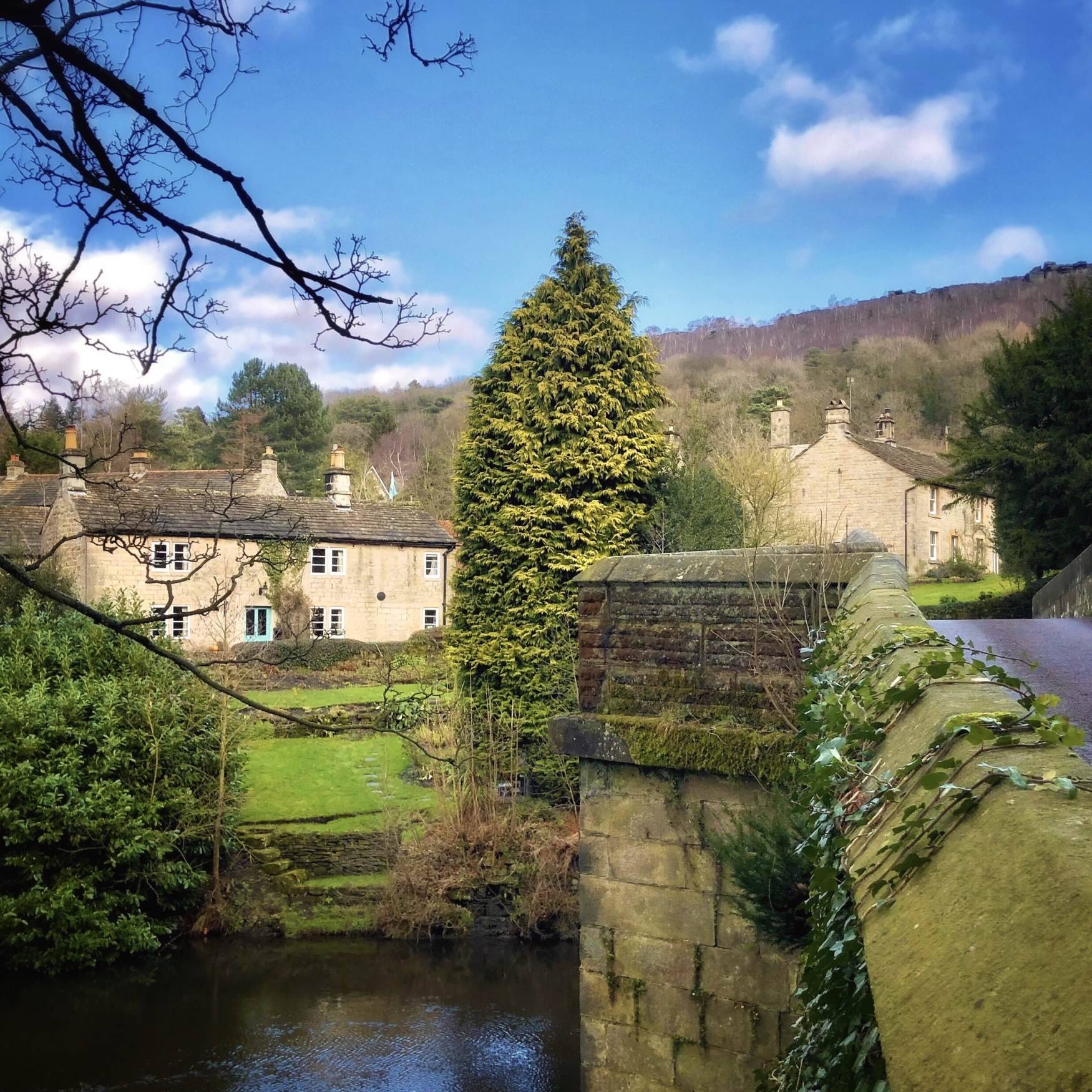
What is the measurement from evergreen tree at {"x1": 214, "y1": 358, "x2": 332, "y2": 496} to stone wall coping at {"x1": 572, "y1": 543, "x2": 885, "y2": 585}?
58.0 meters

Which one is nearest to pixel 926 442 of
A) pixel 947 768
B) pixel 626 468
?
pixel 626 468

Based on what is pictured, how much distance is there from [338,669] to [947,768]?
35.6 meters

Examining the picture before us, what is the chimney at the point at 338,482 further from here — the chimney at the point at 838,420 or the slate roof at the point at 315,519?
the chimney at the point at 838,420

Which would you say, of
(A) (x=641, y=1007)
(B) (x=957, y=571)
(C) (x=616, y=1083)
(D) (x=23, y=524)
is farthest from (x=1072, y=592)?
(D) (x=23, y=524)

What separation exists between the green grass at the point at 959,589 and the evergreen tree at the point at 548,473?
797 inches

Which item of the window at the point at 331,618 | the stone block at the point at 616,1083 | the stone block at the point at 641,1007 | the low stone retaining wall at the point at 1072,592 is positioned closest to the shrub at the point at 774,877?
the stone block at the point at 641,1007

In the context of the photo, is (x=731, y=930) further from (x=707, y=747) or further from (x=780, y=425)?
(x=780, y=425)

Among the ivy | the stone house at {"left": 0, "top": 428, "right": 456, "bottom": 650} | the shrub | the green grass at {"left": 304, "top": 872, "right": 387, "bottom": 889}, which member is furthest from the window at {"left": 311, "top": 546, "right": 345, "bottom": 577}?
the ivy

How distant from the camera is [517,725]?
1945cm

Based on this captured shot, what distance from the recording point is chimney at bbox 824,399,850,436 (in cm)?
4438

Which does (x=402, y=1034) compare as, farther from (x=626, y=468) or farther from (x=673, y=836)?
(x=626, y=468)

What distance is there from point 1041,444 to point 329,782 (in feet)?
58.2

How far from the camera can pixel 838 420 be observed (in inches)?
1748

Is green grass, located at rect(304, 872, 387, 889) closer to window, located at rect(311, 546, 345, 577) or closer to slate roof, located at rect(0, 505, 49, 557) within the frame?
slate roof, located at rect(0, 505, 49, 557)
